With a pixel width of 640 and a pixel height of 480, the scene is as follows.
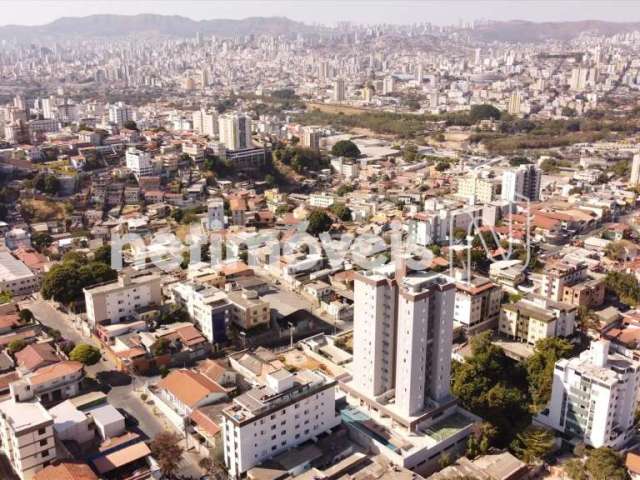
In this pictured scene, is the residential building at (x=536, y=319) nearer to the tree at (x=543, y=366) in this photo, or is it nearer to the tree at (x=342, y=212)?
the tree at (x=543, y=366)

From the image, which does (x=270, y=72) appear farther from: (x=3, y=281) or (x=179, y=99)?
(x=3, y=281)

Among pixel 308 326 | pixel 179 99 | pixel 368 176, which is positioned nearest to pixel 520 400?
pixel 308 326

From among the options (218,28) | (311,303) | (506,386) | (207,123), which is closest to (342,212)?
(311,303)

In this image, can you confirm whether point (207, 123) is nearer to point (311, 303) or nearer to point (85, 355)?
point (311, 303)

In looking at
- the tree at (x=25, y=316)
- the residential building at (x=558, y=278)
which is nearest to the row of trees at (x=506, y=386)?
the residential building at (x=558, y=278)

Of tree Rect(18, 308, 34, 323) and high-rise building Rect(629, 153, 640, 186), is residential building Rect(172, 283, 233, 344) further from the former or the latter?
high-rise building Rect(629, 153, 640, 186)

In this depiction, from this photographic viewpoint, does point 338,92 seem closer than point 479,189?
No
